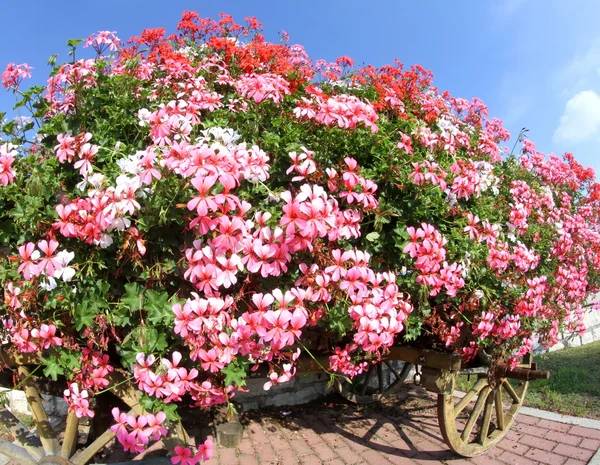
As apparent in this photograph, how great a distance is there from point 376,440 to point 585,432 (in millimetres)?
1806

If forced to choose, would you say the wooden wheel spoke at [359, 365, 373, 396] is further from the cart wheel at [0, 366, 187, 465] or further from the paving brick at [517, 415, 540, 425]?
the cart wheel at [0, 366, 187, 465]

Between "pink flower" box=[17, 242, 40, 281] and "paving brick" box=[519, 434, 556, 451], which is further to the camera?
"paving brick" box=[519, 434, 556, 451]

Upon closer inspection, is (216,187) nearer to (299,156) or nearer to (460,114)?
(299,156)

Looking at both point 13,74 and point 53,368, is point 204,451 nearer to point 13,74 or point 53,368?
point 53,368

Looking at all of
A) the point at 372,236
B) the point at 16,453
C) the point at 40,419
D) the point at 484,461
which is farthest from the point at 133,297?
the point at 484,461

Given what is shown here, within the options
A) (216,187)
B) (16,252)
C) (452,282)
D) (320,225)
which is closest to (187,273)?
(216,187)

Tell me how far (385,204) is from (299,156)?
1.55ft

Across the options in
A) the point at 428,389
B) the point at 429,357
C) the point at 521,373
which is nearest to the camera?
the point at 429,357

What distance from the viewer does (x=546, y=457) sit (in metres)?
3.63

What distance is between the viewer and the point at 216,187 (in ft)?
5.68

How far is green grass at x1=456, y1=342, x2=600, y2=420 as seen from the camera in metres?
4.77

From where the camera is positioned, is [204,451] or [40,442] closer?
[204,451]

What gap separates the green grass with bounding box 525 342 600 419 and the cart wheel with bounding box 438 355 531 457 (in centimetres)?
77

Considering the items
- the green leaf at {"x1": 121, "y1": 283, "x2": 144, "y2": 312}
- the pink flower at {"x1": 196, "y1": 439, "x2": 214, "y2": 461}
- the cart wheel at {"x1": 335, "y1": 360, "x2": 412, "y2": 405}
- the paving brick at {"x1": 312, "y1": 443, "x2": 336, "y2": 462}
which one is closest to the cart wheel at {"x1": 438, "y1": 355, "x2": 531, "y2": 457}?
the cart wheel at {"x1": 335, "y1": 360, "x2": 412, "y2": 405}
